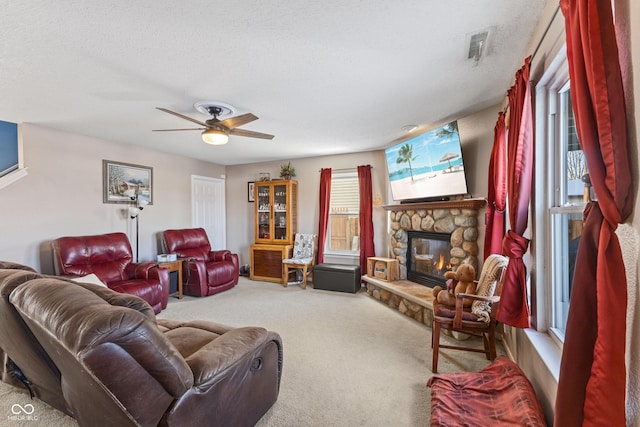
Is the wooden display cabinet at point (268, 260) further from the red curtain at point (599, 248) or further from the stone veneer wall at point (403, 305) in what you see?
the red curtain at point (599, 248)

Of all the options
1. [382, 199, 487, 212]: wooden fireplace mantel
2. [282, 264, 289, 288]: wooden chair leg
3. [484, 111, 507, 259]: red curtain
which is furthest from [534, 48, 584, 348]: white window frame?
[282, 264, 289, 288]: wooden chair leg

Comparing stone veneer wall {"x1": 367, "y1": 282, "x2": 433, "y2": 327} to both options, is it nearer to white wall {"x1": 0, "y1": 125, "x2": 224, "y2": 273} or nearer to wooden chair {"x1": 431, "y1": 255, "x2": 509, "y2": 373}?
wooden chair {"x1": 431, "y1": 255, "x2": 509, "y2": 373}

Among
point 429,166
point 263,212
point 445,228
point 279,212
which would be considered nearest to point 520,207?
point 445,228

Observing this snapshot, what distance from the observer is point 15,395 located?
195cm

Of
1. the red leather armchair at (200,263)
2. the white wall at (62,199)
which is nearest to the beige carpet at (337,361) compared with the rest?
the red leather armchair at (200,263)

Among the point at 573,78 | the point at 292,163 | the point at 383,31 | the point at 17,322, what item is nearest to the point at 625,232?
the point at 573,78

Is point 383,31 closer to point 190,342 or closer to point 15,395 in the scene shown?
point 190,342

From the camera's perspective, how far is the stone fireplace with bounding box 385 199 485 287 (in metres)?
3.09

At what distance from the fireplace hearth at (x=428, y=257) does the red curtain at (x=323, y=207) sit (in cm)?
162

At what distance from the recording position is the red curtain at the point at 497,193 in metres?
2.43

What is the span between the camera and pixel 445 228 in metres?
3.40

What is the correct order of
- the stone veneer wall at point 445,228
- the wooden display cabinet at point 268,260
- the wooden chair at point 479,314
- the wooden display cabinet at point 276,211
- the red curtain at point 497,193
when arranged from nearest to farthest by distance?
the wooden chair at point 479,314 → the red curtain at point 497,193 → the stone veneer wall at point 445,228 → the wooden display cabinet at point 268,260 → the wooden display cabinet at point 276,211

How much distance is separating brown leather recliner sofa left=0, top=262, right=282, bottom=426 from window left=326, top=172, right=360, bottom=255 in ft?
11.9

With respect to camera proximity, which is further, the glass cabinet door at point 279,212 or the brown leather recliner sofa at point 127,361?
the glass cabinet door at point 279,212
